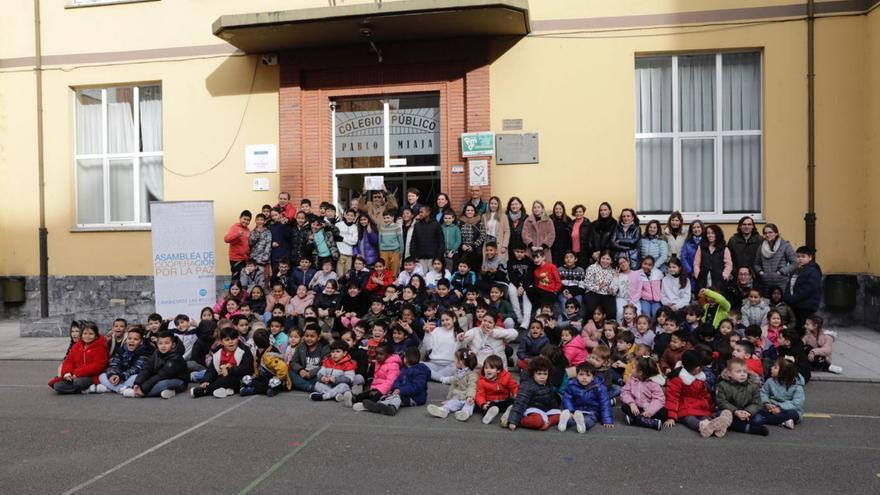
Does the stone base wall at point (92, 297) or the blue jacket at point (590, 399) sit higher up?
the stone base wall at point (92, 297)

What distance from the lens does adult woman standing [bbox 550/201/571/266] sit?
35.1 ft

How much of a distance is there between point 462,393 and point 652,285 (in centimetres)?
396

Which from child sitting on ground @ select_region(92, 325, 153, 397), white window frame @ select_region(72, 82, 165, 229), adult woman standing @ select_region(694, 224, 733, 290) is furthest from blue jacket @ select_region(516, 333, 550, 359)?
white window frame @ select_region(72, 82, 165, 229)

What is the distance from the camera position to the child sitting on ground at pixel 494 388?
691 cm

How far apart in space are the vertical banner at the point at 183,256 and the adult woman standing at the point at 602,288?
6015 mm

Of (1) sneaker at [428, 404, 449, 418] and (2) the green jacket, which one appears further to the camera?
(1) sneaker at [428, 404, 449, 418]

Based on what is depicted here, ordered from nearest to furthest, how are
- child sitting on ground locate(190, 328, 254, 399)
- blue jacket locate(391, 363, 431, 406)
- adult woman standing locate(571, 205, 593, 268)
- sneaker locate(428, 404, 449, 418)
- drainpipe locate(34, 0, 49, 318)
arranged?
sneaker locate(428, 404, 449, 418)
blue jacket locate(391, 363, 431, 406)
child sitting on ground locate(190, 328, 254, 399)
adult woman standing locate(571, 205, 593, 268)
drainpipe locate(34, 0, 49, 318)

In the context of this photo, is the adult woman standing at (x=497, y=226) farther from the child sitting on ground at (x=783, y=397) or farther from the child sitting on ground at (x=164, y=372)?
the child sitting on ground at (x=164, y=372)

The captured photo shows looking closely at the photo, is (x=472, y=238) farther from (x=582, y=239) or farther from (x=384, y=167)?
(x=384, y=167)

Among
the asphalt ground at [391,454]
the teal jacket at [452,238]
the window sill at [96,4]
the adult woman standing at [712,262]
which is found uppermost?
the window sill at [96,4]

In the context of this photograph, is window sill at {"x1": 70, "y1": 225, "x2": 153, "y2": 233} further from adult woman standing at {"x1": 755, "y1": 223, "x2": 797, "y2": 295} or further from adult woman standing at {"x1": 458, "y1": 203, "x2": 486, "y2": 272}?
adult woman standing at {"x1": 755, "y1": 223, "x2": 797, "y2": 295}

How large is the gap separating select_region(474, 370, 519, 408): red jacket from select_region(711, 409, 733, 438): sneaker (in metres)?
1.87

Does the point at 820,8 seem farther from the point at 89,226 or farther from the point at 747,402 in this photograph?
the point at 89,226

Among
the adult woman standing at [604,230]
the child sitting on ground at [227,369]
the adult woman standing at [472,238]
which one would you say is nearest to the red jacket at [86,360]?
the child sitting on ground at [227,369]
